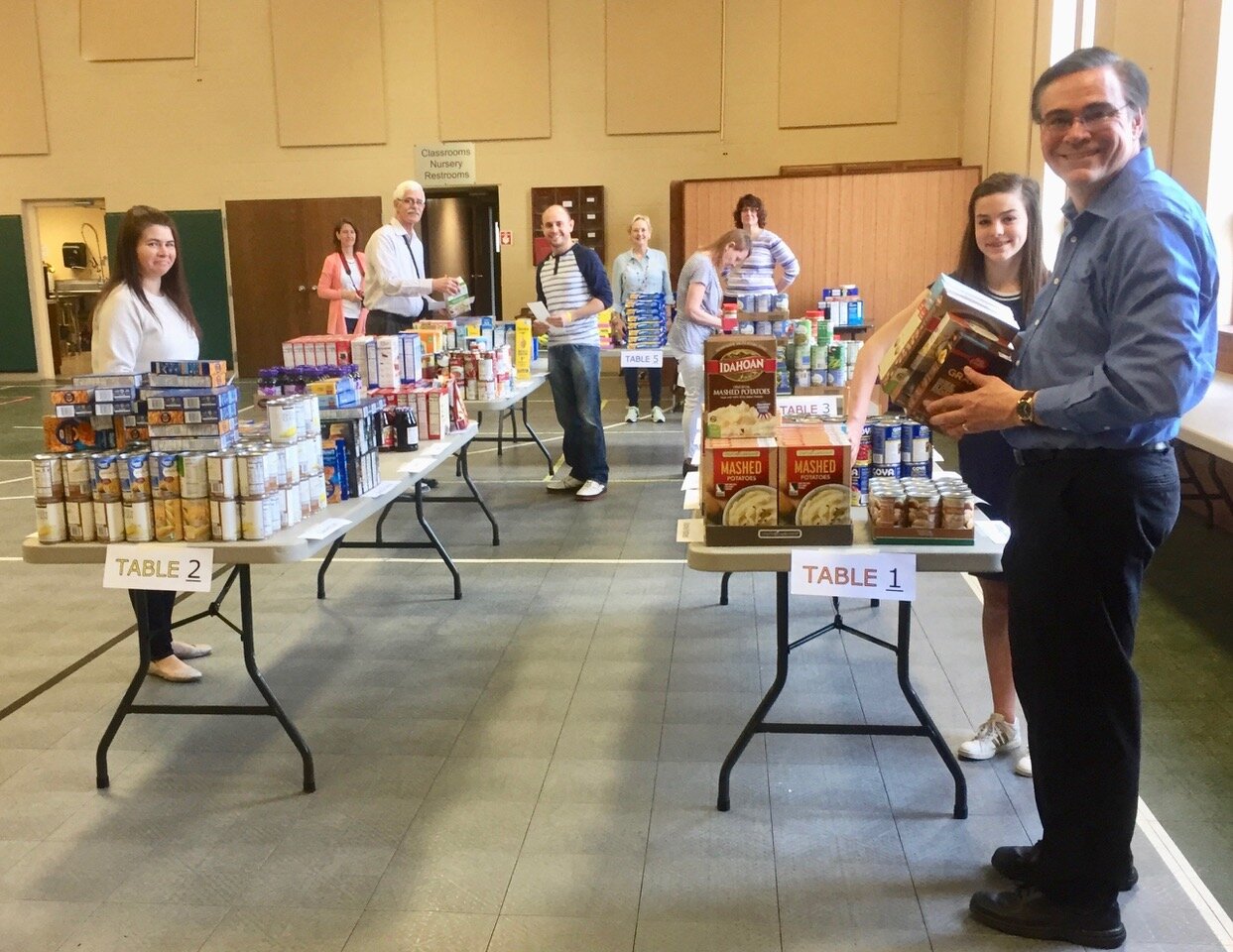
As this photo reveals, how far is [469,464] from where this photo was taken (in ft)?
24.3

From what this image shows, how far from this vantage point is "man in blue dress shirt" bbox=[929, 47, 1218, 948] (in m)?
1.82

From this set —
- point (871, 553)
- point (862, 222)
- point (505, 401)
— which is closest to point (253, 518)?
point (871, 553)

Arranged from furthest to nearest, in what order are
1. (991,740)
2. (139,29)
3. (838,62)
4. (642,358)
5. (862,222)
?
(139,29)
(838,62)
(862,222)
(642,358)
(991,740)

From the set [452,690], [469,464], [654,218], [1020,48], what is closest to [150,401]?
[452,690]

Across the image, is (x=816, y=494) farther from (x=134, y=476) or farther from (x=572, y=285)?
(x=572, y=285)

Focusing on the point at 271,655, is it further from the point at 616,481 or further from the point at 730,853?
the point at 616,481

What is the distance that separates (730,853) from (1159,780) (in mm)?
1244

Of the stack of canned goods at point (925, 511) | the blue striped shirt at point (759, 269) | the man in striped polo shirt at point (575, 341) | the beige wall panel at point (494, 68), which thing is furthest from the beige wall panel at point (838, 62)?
the stack of canned goods at point (925, 511)

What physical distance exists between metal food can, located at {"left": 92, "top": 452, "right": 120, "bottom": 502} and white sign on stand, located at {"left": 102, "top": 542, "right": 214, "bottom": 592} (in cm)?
13

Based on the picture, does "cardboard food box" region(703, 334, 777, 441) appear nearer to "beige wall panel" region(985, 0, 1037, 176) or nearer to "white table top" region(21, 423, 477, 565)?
"white table top" region(21, 423, 477, 565)

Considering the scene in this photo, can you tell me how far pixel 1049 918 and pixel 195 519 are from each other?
217 centimetres

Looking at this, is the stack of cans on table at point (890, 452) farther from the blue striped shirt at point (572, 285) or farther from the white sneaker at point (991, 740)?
the blue striped shirt at point (572, 285)

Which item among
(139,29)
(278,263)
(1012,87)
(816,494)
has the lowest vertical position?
(816,494)

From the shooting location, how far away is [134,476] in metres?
2.65
